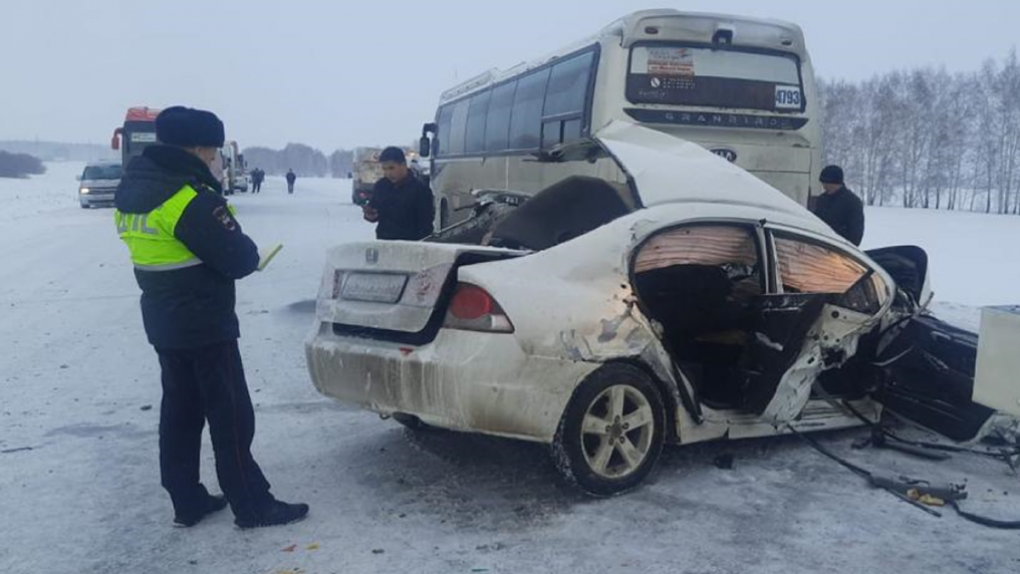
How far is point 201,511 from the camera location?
4.16 m

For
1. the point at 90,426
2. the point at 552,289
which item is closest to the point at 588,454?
the point at 552,289

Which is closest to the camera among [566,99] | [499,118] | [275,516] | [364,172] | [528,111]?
[275,516]

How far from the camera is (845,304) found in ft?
16.0

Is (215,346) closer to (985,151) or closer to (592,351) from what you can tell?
(592,351)

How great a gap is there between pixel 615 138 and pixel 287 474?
2.81 metres

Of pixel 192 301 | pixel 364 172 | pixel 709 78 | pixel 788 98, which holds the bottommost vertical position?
pixel 192 301

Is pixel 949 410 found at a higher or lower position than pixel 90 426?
higher

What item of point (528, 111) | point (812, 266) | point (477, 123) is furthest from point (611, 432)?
point (477, 123)

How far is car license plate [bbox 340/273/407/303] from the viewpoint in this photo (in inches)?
178

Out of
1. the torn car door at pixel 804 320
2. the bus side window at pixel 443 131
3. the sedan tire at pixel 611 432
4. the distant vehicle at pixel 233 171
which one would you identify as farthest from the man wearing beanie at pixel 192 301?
the distant vehicle at pixel 233 171

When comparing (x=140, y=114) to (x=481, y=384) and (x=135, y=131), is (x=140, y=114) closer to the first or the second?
(x=135, y=131)

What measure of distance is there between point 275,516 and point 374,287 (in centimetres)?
123

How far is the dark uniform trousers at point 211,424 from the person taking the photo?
13.2 ft

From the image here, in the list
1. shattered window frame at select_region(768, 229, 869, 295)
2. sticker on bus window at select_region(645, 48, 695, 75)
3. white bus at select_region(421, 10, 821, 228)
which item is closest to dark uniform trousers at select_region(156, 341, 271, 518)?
shattered window frame at select_region(768, 229, 869, 295)
